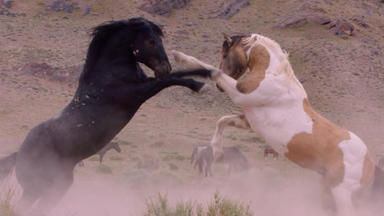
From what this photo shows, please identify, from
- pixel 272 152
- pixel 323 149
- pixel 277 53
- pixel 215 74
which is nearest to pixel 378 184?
pixel 323 149

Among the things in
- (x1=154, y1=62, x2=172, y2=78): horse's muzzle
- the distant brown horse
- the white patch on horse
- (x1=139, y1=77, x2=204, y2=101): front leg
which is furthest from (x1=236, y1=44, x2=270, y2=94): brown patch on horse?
the white patch on horse

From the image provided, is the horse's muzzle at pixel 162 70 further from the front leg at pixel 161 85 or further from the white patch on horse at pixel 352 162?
the white patch on horse at pixel 352 162

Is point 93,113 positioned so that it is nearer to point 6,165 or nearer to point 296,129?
point 6,165

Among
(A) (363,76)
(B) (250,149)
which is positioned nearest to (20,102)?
(B) (250,149)

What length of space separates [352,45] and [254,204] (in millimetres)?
27576

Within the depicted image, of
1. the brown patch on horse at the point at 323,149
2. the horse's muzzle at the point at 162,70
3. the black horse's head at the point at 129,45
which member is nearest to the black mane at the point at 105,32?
the black horse's head at the point at 129,45

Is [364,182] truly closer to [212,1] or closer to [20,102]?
[20,102]

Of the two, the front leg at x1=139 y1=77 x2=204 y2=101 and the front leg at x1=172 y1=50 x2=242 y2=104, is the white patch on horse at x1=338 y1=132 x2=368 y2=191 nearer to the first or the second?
the front leg at x1=172 y1=50 x2=242 y2=104

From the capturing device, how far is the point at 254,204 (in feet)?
26.2

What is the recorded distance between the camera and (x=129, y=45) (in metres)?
5.38

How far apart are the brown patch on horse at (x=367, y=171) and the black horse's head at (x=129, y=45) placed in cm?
259

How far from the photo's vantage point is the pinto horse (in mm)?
5625

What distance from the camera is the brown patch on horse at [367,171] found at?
5715mm

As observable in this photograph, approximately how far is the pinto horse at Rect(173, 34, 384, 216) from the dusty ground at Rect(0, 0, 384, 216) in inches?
38.8
